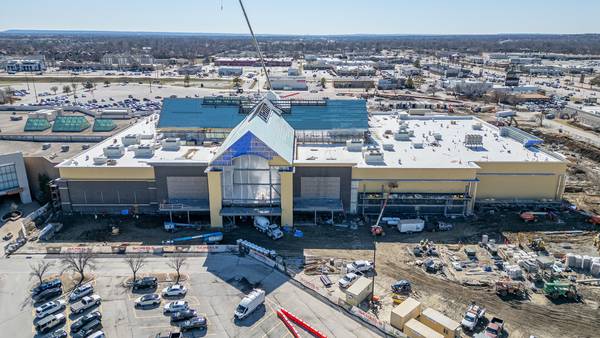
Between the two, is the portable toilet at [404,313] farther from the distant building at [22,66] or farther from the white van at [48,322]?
the distant building at [22,66]

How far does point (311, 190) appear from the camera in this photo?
43.9 m

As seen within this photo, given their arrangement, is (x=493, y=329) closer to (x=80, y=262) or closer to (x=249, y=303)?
(x=249, y=303)

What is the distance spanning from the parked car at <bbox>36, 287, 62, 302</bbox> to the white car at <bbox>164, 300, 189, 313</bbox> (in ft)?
28.1

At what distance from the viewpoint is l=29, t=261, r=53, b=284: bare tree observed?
32250mm

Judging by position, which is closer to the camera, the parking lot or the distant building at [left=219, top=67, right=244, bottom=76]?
the parking lot

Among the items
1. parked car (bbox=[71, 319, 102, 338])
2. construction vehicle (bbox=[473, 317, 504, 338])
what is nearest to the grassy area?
parked car (bbox=[71, 319, 102, 338])

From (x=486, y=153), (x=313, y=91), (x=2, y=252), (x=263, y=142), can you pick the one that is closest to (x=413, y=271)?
(x=263, y=142)

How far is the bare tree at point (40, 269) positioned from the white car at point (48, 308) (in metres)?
3.24

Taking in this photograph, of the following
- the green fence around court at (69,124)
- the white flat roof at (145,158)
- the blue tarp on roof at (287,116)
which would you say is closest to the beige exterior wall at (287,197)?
the white flat roof at (145,158)

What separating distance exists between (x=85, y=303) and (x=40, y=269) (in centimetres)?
746

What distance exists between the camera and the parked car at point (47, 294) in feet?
100

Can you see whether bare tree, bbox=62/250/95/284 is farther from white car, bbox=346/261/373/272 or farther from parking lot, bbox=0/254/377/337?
white car, bbox=346/261/373/272

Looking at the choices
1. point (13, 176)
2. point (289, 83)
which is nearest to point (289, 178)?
point (13, 176)

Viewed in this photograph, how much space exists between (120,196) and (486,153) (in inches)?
1579
